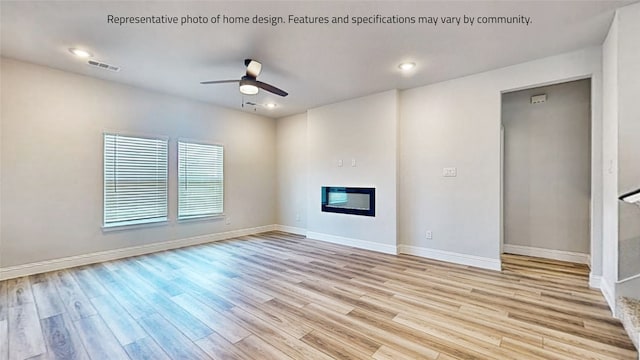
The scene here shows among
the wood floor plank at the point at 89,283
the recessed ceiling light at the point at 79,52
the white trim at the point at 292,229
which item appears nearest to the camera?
the wood floor plank at the point at 89,283

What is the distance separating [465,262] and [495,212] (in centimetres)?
83

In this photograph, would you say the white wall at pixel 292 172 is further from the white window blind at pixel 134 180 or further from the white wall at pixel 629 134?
the white wall at pixel 629 134

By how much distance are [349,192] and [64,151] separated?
437cm

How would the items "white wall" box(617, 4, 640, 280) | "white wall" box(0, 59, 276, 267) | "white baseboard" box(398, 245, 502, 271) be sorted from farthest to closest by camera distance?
"white baseboard" box(398, 245, 502, 271), "white wall" box(0, 59, 276, 267), "white wall" box(617, 4, 640, 280)

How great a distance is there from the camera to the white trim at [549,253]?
4094 mm

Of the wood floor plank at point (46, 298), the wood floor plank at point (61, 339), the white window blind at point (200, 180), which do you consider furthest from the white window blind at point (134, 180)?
the wood floor plank at point (61, 339)

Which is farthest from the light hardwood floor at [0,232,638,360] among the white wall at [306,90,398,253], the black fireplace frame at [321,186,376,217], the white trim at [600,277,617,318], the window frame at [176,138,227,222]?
the window frame at [176,138,227,222]

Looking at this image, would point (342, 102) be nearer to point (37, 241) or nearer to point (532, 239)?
point (532, 239)

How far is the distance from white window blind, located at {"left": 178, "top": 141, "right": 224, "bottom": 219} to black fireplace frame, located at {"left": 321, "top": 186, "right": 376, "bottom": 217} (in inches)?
83.9

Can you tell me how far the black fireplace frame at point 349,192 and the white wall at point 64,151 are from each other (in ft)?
8.38

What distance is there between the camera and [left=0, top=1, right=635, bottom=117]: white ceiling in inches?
97.6

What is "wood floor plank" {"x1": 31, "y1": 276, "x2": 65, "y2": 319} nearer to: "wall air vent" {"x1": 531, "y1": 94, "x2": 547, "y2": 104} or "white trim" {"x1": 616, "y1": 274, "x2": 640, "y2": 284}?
"white trim" {"x1": 616, "y1": 274, "x2": 640, "y2": 284}

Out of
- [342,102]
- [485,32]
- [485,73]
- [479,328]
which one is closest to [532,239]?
[485,73]

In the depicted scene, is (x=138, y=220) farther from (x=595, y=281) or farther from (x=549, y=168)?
(x=549, y=168)
